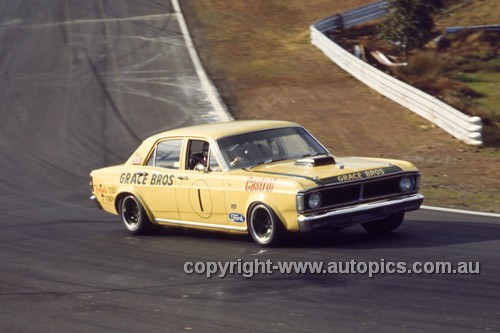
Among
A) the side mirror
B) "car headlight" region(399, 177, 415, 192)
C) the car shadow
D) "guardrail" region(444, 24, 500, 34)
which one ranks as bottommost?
the car shadow

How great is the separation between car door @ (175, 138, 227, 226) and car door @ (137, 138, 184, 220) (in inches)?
5.4

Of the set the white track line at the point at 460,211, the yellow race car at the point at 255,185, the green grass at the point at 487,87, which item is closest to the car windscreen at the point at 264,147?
the yellow race car at the point at 255,185

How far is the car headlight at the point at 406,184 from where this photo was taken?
9.83 meters

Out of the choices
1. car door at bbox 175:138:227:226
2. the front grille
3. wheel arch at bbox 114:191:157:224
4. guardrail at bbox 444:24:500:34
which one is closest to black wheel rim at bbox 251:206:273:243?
car door at bbox 175:138:227:226

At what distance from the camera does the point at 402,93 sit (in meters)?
22.4

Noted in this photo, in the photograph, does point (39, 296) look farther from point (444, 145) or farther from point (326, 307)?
point (444, 145)

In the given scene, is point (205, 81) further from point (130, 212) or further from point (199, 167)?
point (199, 167)

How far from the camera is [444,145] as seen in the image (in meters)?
18.9

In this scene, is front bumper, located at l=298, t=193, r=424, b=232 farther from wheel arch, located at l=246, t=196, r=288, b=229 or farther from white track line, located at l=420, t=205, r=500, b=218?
white track line, located at l=420, t=205, r=500, b=218

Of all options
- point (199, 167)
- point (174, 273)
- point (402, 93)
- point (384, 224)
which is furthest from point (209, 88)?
point (174, 273)

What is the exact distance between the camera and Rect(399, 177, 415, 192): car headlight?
983 cm

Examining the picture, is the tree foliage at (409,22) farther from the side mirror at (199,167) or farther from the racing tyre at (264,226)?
the racing tyre at (264,226)

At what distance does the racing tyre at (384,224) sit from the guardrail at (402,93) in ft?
30.3

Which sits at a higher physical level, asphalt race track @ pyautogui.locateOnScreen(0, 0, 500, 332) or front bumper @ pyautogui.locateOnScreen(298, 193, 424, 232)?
front bumper @ pyautogui.locateOnScreen(298, 193, 424, 232)
